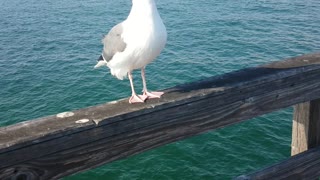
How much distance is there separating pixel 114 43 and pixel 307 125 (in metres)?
2.18

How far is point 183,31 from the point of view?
23953mm

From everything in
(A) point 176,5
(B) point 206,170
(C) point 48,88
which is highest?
(A) point 176,5

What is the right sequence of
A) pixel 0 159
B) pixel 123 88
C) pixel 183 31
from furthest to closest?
pixel 183 31 → pixel 123 88 → pixel 0 159

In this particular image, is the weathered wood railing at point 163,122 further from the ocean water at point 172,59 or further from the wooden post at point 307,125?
the ocean water at point 172,59

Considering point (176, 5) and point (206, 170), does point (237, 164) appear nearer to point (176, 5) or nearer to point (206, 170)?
point (206, 170)

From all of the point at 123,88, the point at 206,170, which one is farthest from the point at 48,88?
the point at 206,170

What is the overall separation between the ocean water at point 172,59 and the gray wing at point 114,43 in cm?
720

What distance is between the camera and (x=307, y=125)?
10.3 feet

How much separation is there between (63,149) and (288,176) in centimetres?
175

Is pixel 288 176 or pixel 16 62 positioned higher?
pixel 288 176

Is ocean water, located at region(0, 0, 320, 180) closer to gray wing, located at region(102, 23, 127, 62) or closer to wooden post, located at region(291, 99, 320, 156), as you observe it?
gray wing, located at region(102, 23, 127, 62)

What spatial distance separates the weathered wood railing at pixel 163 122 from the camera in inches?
82.4

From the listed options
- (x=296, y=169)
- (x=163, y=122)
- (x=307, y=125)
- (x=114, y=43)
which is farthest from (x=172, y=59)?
(x=163, y=122)

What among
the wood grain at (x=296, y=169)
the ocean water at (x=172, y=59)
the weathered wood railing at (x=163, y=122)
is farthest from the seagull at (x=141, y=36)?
the ocean water at (x=172, y=59)
